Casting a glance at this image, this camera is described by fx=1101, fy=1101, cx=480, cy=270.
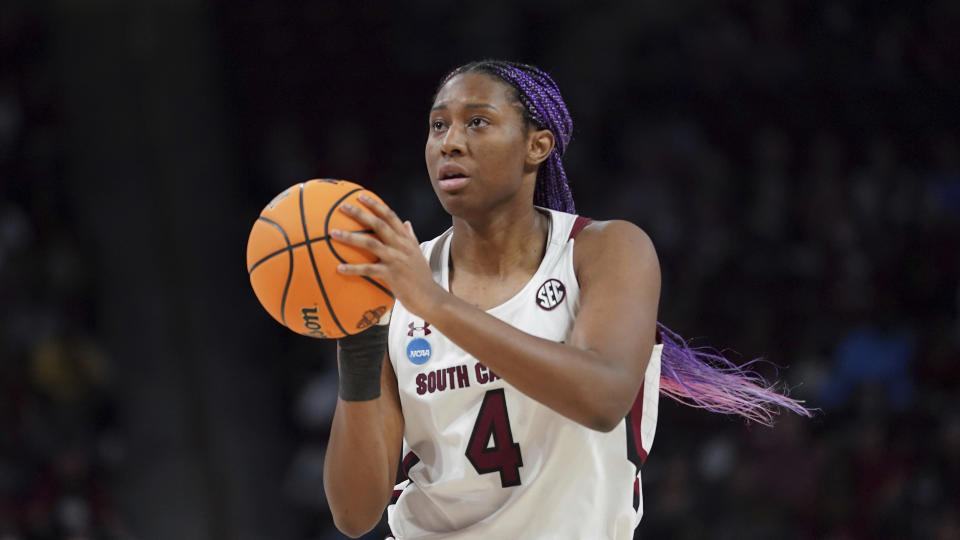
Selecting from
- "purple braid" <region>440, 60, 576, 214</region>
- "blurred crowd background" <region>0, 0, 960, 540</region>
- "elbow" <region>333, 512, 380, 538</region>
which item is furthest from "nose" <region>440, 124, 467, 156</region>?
"blurred crowd background" <region>0, 0, 960, 540</region>

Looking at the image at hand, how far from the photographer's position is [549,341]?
2.54 meters

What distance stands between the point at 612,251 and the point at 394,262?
0.71m

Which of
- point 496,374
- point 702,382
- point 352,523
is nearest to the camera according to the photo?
point 496,374

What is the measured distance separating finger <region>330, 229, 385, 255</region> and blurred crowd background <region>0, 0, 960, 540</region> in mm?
4662

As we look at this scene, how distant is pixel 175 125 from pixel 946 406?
21.8 ft

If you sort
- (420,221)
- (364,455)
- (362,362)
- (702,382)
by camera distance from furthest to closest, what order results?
(420,221), (702,382), (364,455), (362,362)

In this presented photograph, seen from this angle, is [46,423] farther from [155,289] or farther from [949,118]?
[949,118]

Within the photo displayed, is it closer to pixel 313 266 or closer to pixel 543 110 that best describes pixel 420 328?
pixel 313 266

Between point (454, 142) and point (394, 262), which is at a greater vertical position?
point (454, 142)

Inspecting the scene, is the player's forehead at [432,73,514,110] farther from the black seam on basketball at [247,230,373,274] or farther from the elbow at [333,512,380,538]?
the elbow at [333,512,380,538]

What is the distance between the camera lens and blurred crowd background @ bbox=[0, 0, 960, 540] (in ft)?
22.9

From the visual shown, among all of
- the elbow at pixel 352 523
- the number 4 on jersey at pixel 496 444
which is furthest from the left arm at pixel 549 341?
the elbow at pixel 352 523

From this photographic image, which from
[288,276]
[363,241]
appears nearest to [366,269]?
[363,241]

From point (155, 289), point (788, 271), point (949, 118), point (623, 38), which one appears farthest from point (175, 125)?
point (949, 118)
